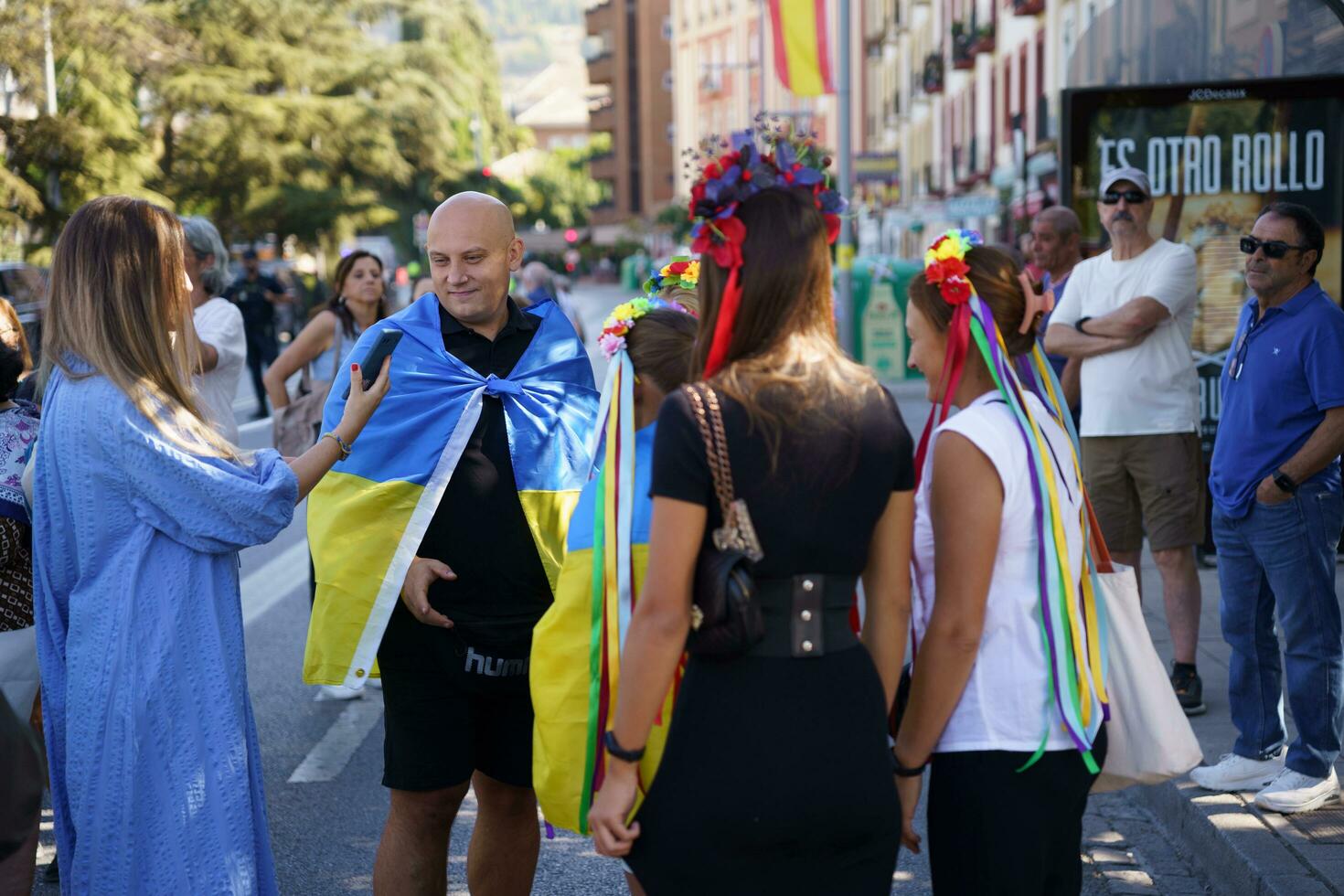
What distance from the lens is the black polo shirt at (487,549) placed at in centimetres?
362

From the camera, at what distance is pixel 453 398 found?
12.0 ft

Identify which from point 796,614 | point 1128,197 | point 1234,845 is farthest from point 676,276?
point 1128,197

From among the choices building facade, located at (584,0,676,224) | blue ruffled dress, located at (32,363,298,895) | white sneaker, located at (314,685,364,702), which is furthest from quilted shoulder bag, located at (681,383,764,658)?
building facade, located at (584,0,676,224)

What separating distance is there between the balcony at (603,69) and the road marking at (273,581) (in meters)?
96.1

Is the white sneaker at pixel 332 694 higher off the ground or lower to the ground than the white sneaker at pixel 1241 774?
lower

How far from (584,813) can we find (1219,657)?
467 centimetres

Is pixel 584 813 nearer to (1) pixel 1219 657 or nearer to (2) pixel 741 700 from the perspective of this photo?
(2) pixel 741 700

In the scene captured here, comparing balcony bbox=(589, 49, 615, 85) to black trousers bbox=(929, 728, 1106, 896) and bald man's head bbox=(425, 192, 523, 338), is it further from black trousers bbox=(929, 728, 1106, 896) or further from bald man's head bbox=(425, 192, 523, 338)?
black trousers bbox=(929, 728, 1106, 896)

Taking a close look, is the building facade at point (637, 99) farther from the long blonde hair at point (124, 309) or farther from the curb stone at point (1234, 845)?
the long blonde hair at point (124, 309)

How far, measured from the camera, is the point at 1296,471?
4.69m

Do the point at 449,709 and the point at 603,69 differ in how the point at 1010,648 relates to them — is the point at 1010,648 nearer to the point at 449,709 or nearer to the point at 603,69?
the point at 449,709

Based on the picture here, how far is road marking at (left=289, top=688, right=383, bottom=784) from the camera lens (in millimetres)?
5797

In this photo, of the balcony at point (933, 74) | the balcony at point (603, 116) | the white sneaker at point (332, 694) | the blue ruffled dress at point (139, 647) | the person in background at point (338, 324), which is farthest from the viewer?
the balcony at point (603, 116)

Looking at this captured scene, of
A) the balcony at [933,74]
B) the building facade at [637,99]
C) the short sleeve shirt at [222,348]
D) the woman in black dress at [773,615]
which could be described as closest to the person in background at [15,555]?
the short sleeve shirt at [222,348]
